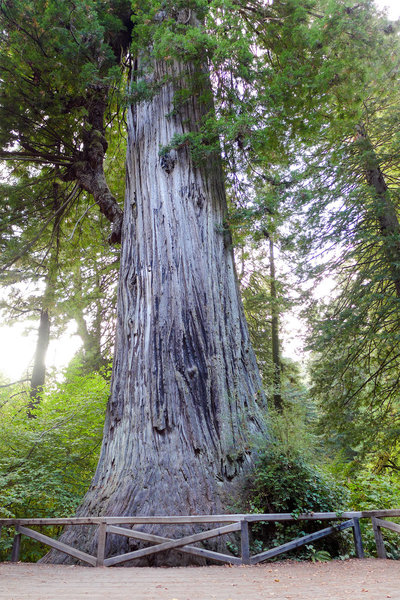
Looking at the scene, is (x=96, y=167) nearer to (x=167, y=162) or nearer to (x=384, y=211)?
(x=167, y=162)

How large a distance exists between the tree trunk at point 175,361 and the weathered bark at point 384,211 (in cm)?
354

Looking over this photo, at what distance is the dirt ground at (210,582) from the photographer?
91.1 inches

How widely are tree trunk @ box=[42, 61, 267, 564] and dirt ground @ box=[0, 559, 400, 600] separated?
55cm

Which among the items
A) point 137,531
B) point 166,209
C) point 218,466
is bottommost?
point 137,531

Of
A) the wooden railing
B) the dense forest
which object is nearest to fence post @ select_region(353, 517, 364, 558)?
the dense forest

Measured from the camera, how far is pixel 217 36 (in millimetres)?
Answer: 6496

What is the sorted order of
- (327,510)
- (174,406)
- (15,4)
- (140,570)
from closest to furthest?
(140,570), (327,510), (174,406), (15,4)

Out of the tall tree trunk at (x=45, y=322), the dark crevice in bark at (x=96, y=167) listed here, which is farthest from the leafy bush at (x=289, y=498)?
the tall tree trunk at (x=45, y=322)

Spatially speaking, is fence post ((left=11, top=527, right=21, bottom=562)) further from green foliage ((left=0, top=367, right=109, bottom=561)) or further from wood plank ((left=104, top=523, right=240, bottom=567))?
wood plank ((left=104, top=523, right=240, bottom=567))

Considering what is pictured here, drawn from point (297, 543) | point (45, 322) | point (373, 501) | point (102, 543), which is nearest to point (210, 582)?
point (102, 543)

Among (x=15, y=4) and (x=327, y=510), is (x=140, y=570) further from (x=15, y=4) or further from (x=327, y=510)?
(x=15, y=4)

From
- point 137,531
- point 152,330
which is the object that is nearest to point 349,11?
point 152,330

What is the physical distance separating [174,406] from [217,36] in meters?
5.90

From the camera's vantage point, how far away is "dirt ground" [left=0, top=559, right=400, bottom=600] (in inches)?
91.1
